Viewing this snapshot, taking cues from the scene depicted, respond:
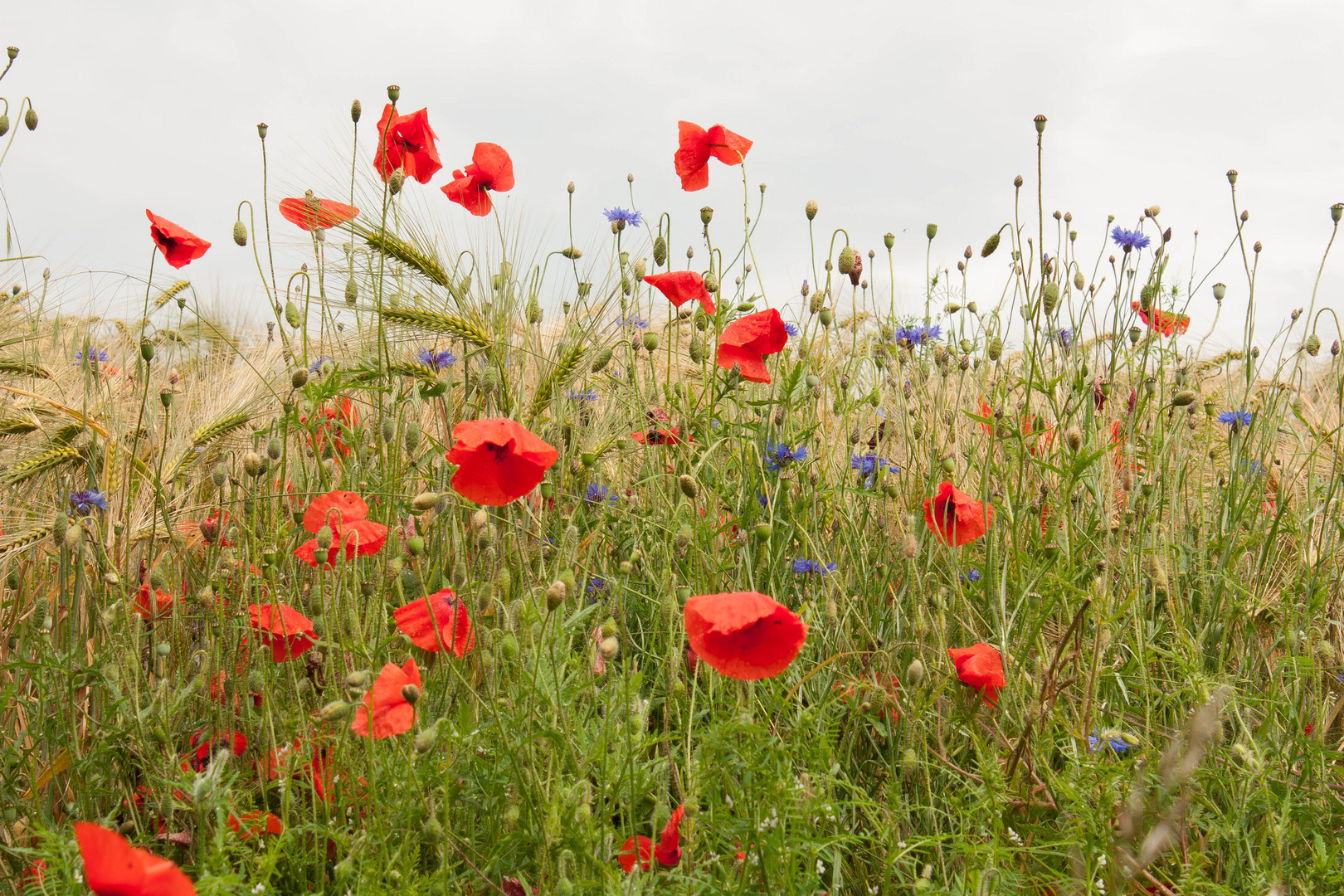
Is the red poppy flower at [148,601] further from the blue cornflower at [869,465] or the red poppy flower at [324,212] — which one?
the blue cornflower at [869,465]

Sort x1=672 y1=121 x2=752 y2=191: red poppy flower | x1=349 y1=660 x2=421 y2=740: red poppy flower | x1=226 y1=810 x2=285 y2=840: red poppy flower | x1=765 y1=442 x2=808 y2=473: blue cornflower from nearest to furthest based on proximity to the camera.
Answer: x1=349 y1=660 x2=421 y2=740: red poppy flower
x1=226 y1=810 x2=285 y2=840: red poppy flower
x1=765 y1=442 x2=808 y2=473: blue cornflower
x1=672 y1=121 x2=752 y2=191: red poppy flower

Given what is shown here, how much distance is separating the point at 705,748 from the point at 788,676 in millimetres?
476

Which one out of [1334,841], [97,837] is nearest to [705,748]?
[97,837]

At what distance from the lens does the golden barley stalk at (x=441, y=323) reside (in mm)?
1973

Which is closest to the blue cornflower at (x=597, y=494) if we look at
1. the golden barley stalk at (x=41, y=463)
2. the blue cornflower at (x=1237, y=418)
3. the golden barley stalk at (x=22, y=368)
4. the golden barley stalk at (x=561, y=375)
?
the golden barley stalk at (x=561, y=375)

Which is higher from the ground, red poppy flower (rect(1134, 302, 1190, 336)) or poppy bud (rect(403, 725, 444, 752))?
red poppy flower (rect(1134, 302, 1190, 336))

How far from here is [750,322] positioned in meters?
1.94

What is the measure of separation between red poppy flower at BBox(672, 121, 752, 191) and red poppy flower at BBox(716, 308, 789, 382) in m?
0.65

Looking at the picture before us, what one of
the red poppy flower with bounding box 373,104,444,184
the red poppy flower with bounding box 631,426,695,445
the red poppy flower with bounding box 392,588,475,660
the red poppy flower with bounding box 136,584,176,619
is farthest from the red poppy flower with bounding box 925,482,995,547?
the red poppy flower with bounding box 136,584,176,619

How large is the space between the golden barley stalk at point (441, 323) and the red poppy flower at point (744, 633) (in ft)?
3.00

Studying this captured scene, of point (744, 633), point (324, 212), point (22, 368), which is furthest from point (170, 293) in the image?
point (744, 633)

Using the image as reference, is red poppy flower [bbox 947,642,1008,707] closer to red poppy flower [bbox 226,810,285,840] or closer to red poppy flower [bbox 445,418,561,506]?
red poppy flower [bbox 445,418,561,506]

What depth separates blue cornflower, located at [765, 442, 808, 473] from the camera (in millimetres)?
2207

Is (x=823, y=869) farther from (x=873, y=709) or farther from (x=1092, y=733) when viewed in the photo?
(x=1092, y=733)
